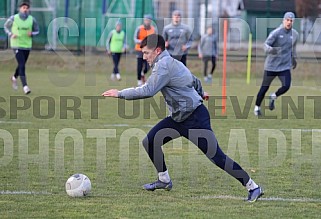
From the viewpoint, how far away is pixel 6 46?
28172mm

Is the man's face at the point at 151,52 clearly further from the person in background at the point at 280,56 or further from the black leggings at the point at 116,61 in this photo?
the black leggings at the point at 116,61

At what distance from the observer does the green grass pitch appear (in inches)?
265

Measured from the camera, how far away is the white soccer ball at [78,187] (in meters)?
7.08

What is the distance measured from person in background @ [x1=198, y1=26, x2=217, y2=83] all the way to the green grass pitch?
251 inches

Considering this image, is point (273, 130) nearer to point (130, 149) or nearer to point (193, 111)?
point (130, 149)

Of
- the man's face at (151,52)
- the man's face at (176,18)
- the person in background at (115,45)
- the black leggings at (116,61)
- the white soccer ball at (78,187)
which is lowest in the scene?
the white soccer ball at (78,187)

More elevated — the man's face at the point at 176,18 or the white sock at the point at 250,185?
the man's face at the point at 176,18

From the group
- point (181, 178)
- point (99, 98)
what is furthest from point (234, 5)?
point (181, 178)

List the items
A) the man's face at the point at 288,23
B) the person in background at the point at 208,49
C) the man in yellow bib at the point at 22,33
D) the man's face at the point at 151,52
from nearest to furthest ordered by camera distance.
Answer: the man's face at the point at 151,52, the man's face at the point at 288,23, the man in yellow bib at the point at 22,33, the person in background at the point at 208,49

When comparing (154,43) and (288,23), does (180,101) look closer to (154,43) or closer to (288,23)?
(154,43)

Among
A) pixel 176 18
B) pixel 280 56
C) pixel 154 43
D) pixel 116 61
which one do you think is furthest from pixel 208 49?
pixel 154 43

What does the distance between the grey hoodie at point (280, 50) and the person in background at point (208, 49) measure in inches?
419

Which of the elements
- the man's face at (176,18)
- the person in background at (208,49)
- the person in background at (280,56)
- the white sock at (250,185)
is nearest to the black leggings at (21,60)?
the man's face at (176,18)

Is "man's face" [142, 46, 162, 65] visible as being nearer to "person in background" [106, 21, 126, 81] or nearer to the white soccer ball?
the white soccer ball
